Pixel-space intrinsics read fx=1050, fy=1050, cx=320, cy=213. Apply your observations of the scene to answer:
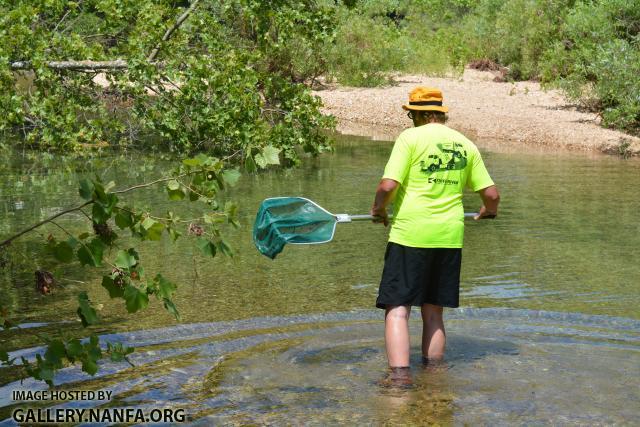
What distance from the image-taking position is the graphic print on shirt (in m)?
6.18

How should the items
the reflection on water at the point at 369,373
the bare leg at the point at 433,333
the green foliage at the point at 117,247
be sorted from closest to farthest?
the green foliage at the point at 117,247, the reflection on water at the point at 369,373, the bare leg at the point at 433,333

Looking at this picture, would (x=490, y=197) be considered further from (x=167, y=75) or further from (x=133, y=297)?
(x=167, y=75)

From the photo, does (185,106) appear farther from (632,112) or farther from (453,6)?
(453,6)

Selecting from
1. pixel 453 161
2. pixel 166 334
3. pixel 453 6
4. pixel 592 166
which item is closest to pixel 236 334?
pixel 166 334

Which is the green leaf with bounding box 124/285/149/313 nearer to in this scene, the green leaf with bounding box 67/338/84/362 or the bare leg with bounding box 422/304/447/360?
the green leaf with bounding box 67/338/84/362

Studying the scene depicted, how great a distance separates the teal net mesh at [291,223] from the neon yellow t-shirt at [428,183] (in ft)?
3.28

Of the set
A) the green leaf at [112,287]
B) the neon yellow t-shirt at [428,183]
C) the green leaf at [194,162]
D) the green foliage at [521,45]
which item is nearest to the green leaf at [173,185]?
the green leaf at [194,162]

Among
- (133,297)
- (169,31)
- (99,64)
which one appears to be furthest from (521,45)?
(133,297)

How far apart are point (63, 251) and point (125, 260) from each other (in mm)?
282

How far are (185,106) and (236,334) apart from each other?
5.14 m

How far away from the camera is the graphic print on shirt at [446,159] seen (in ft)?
20.3

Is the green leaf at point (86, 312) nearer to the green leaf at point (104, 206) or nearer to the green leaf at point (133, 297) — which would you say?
the green leaf at point (133, 297)

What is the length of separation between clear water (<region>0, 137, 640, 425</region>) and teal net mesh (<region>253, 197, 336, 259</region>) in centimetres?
72

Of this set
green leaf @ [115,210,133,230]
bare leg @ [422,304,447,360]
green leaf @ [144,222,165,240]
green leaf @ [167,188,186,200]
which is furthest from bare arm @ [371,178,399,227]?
green leaf @ [115,210,133,230]
